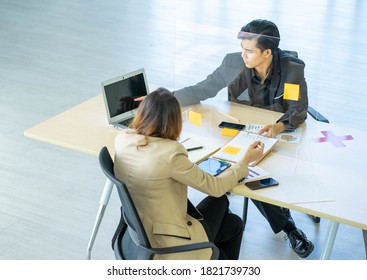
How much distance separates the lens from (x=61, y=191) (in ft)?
13.5

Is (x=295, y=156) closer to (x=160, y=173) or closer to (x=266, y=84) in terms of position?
(x=266, y=84)

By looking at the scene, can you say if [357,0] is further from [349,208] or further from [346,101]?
[349,208]

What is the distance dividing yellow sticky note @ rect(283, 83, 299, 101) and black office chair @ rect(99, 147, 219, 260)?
1.04 m

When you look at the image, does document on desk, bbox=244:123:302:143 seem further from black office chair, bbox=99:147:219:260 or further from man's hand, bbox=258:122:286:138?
black office chair, bbox=99:147:219:260

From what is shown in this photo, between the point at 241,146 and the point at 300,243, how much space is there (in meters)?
0.71

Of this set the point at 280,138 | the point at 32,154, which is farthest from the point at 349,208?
the point at 32,154

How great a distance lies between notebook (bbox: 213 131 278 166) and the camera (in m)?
3.13

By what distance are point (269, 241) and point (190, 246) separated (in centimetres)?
122

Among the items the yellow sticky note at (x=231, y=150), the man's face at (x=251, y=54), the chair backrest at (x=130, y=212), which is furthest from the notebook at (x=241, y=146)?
the chair backrest at (x=130, y=212)

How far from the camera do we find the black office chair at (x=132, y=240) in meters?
2.46

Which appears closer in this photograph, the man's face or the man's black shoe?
the man's face

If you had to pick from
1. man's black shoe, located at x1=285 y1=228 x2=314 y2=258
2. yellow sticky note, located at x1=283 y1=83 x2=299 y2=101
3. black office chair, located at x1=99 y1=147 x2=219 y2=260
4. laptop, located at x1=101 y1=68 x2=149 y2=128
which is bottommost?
man's black shoe, located at x1=285 y1=228 x2=314 y2=258

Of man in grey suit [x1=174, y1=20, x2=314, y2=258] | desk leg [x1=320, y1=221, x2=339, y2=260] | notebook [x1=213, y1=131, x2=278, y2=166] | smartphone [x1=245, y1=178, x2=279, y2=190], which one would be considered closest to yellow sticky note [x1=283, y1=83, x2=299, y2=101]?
man in grey suit [x1=174, y1=20, x2=314, y2=258]

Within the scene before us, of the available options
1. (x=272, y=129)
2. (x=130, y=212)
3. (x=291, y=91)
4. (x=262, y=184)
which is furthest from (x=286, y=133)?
(x=130, y=212)
